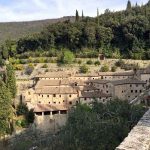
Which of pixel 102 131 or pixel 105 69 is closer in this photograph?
pixel 102 131

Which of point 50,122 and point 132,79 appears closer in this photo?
point 50,122

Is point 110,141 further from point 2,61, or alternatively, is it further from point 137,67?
point 2,61

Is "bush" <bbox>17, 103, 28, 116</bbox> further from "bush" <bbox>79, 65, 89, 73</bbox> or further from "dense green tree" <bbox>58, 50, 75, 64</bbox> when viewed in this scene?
"dense green tree" <bbox>58, 50, 75, 64</bbox>

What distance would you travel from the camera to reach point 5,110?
33.7m

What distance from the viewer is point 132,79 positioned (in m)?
37.6

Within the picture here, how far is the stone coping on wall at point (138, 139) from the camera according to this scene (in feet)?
27.0

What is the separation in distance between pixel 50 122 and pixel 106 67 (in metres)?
15.5

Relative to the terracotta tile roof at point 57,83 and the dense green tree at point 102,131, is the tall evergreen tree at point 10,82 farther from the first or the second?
the dense green tree at point 102,131

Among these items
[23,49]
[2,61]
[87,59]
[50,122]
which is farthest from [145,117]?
[23,49]

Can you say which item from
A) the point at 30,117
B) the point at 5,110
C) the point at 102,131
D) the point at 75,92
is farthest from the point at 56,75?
the point at 102,131

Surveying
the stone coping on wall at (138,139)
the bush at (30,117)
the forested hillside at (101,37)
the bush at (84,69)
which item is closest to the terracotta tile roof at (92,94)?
the bush at (30,117)

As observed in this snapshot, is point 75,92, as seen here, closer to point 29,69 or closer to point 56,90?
point 56,90

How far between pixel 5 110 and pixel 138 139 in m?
26.0

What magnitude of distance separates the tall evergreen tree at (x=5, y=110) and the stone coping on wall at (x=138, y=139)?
80.1 feet
